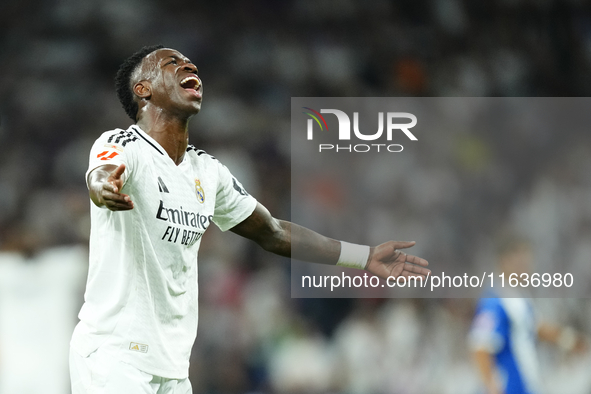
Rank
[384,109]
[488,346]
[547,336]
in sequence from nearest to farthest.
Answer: [488,346], [547,336], [384,109]

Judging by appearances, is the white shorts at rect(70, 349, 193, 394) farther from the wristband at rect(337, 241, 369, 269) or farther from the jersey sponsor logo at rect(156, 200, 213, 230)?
the wristband at rect(337, 241, 369, 269)

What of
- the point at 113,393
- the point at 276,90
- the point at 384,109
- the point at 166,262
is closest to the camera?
the point at 113,393

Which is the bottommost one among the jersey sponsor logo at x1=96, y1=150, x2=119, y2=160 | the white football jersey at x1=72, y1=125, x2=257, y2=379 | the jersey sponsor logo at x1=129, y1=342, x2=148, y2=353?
the jersey sponsor logo at x1=129, y1=342, x2=148, y2=353

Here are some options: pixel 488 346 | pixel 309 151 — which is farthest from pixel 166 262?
pixel 309 151

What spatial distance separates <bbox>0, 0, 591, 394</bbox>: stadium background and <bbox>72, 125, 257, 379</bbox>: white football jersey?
3.93 metres

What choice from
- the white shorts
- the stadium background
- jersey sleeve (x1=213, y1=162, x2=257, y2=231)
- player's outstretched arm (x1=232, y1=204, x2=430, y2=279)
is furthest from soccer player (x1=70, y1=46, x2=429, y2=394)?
the stadium background

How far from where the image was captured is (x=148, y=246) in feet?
9.99

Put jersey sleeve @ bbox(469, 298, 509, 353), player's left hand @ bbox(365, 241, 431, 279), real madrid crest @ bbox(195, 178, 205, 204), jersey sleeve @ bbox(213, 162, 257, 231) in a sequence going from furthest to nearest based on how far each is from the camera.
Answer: jersey sleeve @ bbox(469, 298, 509, 353) → player's left hand @ bbox(365, 241, 431, 279) → jersey sleeve @ bbox(213, 162, 257, 231) → real madrid crest @ bbox(195, 178, 205, 204)

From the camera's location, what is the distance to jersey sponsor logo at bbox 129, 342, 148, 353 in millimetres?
2961

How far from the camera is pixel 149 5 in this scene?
9.84m

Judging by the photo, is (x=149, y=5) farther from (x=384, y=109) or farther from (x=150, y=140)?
(x=150, y=140)

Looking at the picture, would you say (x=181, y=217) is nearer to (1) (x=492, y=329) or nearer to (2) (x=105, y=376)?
(2) (x=105, y=376)

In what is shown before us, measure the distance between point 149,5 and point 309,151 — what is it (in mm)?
3335

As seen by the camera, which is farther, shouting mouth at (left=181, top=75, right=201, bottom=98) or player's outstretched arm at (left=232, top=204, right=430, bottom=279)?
player's outstretched arm at (left=232, top=204, right=430, bottom=279)
